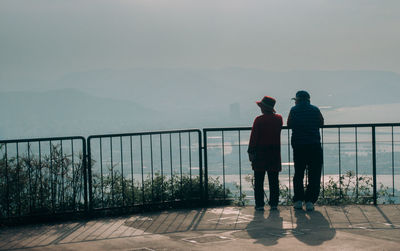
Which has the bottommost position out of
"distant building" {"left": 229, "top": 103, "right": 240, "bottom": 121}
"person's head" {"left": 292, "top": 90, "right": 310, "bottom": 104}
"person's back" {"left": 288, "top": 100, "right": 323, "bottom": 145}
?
"distant building" {"left": 229, "top": 103, "right": 240, "bottom": 121}

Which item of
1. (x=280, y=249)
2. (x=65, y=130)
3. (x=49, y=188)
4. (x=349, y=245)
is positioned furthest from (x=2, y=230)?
(x=65, y=130)

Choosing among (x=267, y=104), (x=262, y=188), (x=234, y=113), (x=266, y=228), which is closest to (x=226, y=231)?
(x=266, y=228)

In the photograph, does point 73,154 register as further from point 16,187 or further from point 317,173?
point 317,173

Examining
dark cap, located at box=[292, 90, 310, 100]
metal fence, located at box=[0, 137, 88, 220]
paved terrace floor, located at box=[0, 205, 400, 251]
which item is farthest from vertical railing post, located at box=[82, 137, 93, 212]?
dark cap, located at box=[292, 90, 310, 100]

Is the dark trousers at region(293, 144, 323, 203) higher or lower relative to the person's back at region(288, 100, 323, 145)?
lower

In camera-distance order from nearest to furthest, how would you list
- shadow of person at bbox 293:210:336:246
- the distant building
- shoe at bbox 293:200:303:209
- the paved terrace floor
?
the paved terrace floor < shadow of person at bbox 293:210:336:246 < shoe at bbox 293:200:303:209 < the distant building

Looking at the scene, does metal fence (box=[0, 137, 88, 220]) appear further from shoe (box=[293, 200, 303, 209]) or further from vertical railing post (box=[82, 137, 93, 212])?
shoe (box=[293, 200, 303, 209])

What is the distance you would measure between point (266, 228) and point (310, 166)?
188 centimetres

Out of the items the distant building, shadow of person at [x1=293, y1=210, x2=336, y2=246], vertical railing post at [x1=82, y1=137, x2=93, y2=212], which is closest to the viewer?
shadow of person at [x1=293, y1=210, x2=336, y2=246]

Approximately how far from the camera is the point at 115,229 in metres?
7.65

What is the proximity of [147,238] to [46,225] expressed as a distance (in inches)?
80.7

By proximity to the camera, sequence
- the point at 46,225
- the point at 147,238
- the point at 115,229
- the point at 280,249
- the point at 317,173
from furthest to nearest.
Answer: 1. the point at 317,173
2. the point at 46,225
3. the point at 115,229
4. the point at 147,238
5. the point at 280,249

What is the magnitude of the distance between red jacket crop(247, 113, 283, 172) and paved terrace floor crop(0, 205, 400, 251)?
2.58 ft

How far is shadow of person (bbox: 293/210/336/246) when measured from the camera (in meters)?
6.55
